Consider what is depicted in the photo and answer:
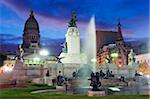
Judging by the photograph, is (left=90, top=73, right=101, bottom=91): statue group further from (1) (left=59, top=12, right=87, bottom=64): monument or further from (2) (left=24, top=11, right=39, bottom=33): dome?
(2) (left=24, top=11, right=39, bottom=33): dome

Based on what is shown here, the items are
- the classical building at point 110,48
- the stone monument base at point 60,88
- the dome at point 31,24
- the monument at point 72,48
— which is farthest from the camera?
the dome at point 31,24

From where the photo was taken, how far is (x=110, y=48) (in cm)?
9206

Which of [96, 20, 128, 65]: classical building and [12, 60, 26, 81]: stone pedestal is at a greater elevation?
[96, 20, 128, 65]: classical building

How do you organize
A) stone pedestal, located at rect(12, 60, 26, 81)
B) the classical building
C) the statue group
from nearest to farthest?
the statue group < stone pedestal, located at rect(12, 60, 26, 81) < the classical building

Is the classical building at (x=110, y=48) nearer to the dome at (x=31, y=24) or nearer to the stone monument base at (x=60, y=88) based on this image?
the dome at (x=31, y=24)

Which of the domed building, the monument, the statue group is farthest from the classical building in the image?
the statue group

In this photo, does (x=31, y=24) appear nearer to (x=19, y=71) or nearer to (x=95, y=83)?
(x=19, y=71)

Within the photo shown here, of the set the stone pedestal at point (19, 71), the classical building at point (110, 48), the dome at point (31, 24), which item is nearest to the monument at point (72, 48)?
the stone pedestal at point (19, 71)

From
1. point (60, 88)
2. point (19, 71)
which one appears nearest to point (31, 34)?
point (19, 71)

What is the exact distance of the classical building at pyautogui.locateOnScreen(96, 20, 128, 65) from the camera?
283ft

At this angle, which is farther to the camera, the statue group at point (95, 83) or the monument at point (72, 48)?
the monument at point (72, 48)

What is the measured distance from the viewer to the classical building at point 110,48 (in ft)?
283

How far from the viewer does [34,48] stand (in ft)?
291

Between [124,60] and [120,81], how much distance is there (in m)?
50.6
